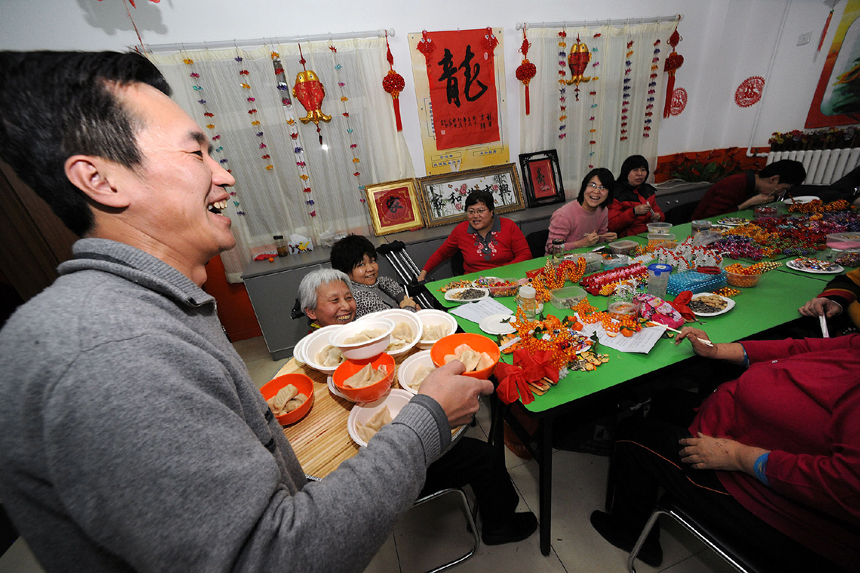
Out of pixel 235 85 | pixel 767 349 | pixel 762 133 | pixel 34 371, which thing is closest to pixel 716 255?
pixel 767 349

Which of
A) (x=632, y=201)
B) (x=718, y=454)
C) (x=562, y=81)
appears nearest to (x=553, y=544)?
(x=718, y=454)

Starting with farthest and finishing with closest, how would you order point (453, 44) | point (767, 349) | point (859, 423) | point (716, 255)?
point (453, 44) < point (716, 255) < point (767, 349) < point (859, 423)

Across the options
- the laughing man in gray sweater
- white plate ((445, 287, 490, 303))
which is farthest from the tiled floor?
the laughing man in gray sweater

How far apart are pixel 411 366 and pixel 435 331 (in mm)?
251

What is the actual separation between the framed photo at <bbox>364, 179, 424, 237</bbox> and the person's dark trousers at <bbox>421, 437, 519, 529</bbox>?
2.62 metres

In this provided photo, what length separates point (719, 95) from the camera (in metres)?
4.45

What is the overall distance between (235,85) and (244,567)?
365 centimetres

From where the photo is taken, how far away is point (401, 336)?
1459mm

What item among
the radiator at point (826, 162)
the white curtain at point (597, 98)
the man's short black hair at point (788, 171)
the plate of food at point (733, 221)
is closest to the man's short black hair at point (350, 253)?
the white curtain at point (597, 98)

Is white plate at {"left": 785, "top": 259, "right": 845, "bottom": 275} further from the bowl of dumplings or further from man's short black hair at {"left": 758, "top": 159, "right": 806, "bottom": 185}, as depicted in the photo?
the bowl of dumplings

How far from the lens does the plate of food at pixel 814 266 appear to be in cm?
183

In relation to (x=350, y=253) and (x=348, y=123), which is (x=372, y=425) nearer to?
(x=350, y=253)

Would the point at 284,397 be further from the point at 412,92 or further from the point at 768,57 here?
the point at 768,57

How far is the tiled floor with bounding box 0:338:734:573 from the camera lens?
56.4 inches
